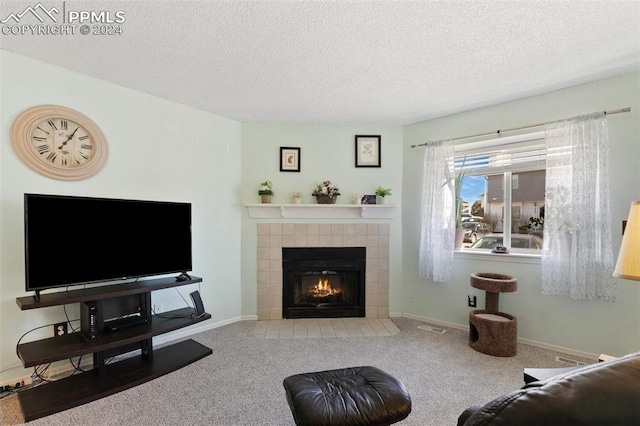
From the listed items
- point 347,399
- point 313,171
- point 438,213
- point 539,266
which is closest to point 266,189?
point 313,171

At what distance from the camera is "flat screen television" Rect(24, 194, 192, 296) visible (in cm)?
199

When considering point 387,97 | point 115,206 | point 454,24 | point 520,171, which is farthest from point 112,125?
point 520,171

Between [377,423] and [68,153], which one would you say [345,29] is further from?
[68,153]

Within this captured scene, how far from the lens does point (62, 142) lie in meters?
2.35

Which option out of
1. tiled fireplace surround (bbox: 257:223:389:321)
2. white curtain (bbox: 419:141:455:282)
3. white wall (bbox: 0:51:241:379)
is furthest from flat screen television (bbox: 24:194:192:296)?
white curtain (bbox: 419:141:455:282)

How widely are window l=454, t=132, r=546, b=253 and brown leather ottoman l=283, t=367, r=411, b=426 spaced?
2.46m

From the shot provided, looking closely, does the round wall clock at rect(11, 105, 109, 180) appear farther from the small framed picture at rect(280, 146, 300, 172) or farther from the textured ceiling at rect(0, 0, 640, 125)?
the small framed picture at rect(280, 146, 300, 172)

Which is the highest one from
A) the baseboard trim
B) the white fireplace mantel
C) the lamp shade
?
the white fireplace mantel

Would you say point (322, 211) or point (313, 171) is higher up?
point (313, 171)

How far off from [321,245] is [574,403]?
10.4 feet

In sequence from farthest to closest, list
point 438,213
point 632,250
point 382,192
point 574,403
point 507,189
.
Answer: point 382,192 < point 438,213 < point 507,189 < point 632,250 < point 574,403

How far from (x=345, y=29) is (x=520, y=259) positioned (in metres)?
2.75

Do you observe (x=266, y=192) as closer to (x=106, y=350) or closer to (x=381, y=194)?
(x=381, y=194)

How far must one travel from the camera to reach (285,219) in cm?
371
